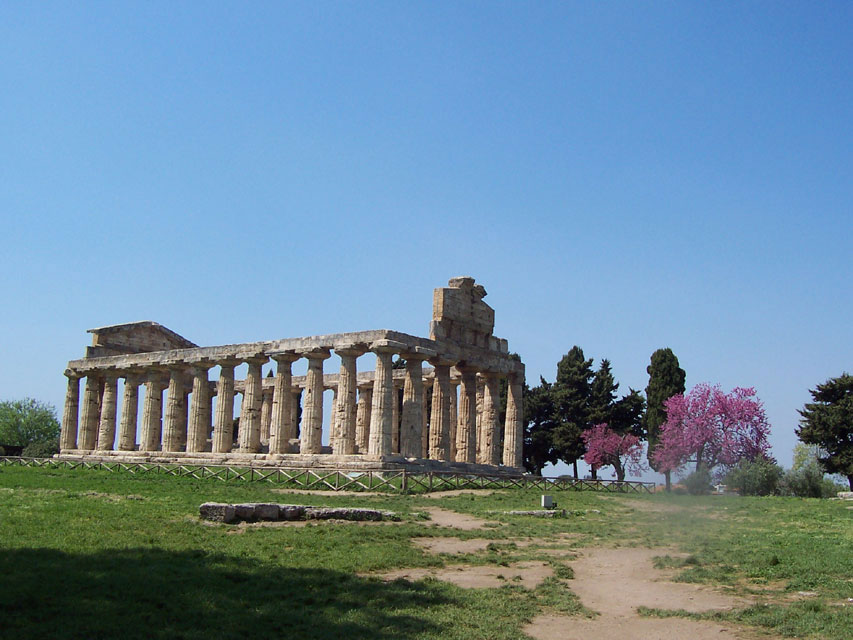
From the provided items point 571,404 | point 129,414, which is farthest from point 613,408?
point 129,414

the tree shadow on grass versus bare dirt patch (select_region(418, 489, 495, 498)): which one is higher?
the tree shadow on grass

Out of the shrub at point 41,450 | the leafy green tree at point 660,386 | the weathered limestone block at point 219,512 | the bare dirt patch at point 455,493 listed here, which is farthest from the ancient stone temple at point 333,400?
the weathered limestone block at point 219,512

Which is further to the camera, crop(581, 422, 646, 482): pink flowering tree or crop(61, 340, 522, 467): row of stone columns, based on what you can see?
crop(581, 422, 646, 482): pink flowering tree

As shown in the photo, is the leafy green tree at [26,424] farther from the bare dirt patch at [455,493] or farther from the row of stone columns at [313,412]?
the bare dirt patch at [455,493]

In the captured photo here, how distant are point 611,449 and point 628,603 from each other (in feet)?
169

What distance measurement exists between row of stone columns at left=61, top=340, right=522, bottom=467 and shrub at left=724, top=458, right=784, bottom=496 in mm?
13036

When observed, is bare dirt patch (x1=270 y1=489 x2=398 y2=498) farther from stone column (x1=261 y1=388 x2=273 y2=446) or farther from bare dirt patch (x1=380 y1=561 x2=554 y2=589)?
stone column (x1=261 y1=388 x2=273 y2=446)

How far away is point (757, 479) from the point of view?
143ft

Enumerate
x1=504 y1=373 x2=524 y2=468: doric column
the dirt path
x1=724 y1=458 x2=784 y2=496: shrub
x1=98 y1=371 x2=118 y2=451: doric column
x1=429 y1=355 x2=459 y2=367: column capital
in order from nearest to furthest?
the dirt path → x1=724 y1=458 x2=784 y2=496: shrub → x1=429 y1=355 x2=459 y2=367: column capital → x1=504 y1=373 x2=524 y2=468: doric column → x1=98 y1=371 x2=118 y2=451: doric column

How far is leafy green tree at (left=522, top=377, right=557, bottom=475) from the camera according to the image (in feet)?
233

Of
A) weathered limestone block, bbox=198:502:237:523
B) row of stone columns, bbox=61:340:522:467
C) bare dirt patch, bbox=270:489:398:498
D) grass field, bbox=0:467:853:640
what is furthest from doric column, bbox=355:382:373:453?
weathered limestone block, bbox=198:502:237:523

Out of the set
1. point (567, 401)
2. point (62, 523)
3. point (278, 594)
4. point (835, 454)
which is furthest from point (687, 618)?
point (567, 401)

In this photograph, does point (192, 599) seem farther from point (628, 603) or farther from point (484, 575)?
point (628, 603)

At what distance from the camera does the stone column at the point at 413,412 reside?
42.6 m
